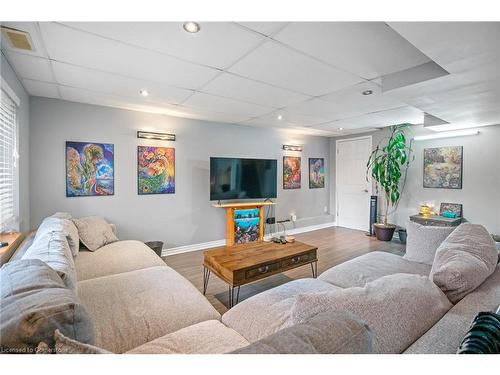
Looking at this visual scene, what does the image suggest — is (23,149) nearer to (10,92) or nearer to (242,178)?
(10,92)

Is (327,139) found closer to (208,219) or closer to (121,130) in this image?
(208,219)

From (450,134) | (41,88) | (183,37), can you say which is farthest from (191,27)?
(450,134)

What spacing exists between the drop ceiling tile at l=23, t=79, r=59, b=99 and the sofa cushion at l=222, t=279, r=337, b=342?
3.02m

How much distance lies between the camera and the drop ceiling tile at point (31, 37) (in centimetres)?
157

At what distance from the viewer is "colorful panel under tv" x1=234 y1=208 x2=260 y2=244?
4.42 m

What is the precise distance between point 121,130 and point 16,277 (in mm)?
2972

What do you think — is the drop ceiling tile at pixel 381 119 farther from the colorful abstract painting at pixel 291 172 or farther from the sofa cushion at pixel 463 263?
the sofa cushion at pixel 463 263

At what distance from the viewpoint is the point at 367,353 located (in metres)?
0.80

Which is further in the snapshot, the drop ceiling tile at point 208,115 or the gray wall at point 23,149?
the drop ceiling tile at point 208,115

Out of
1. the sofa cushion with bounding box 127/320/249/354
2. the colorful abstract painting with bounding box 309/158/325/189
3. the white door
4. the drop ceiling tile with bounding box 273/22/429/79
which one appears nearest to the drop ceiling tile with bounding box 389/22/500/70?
the drop ceiling tile with bounding box 273/22/429/79

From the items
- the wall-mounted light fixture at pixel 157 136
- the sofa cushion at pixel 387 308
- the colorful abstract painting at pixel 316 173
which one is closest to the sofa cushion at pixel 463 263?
the sofa cushion at pixel 387 308

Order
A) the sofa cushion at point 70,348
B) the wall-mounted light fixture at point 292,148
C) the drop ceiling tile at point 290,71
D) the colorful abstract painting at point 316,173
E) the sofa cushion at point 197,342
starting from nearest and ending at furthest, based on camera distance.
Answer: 1. the sofa cushion at point 70,348
2. the sofa cushion at point 197,342
3. the drop ceiling tile at point 290,71
4. the wall-mounted light fixture at point 292,148
5. the colorful abstract painting at point 316,173

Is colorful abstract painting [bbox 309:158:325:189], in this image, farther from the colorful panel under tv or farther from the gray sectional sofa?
the gray sectional sofa
